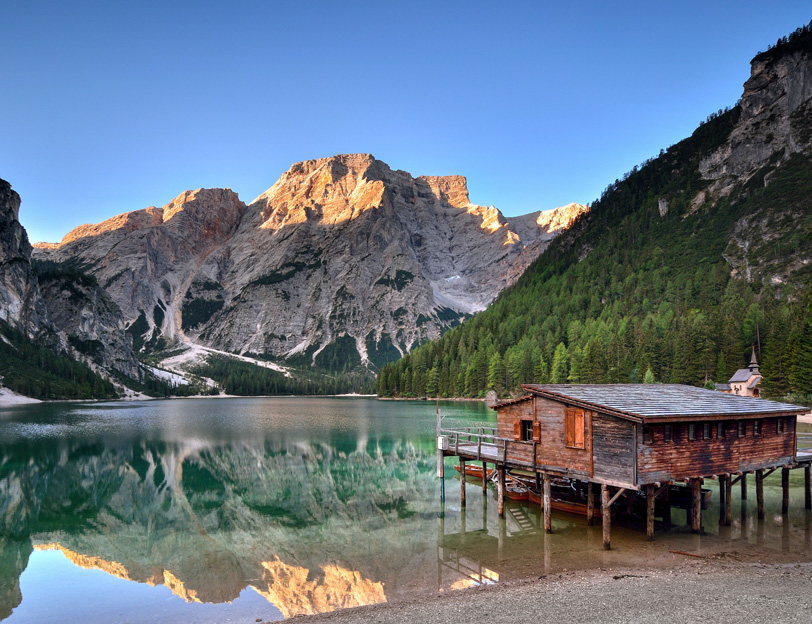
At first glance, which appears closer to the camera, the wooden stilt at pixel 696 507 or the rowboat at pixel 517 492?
the wooden stilt at pixel 696 507

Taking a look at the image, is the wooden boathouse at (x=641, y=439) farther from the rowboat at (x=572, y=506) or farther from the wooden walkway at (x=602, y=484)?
the rowboat at (x=572, y=506)

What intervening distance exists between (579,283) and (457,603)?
17830cm

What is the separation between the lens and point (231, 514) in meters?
35.5

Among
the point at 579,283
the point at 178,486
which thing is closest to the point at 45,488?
the point at 178,486

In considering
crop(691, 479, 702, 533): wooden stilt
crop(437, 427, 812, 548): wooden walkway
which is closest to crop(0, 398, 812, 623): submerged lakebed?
crop(691, 479, 702, 533): wooden stilt

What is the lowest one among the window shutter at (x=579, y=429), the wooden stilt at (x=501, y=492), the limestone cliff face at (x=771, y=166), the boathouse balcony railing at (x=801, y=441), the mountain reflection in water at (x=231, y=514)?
the mountain reflection in water at (x=231, y=514)

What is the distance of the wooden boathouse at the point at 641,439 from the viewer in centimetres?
2519

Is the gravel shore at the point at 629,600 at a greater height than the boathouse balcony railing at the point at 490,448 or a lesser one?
lesser

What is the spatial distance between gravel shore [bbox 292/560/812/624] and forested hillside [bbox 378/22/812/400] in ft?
260

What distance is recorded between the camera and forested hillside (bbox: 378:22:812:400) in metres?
106

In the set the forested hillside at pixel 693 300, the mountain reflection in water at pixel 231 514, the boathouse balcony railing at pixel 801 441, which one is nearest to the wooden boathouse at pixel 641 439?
the boathouse balcony railing at pixel 801 441

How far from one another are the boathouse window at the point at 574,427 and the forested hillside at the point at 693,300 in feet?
251

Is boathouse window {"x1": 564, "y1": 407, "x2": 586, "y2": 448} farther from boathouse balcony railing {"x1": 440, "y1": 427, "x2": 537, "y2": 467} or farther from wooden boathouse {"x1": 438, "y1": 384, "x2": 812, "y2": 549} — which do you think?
boathouse balcony railing {"x1": 440, "y1": 427, "x2": 537, "y2": 467}

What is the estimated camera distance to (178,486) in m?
45.1
